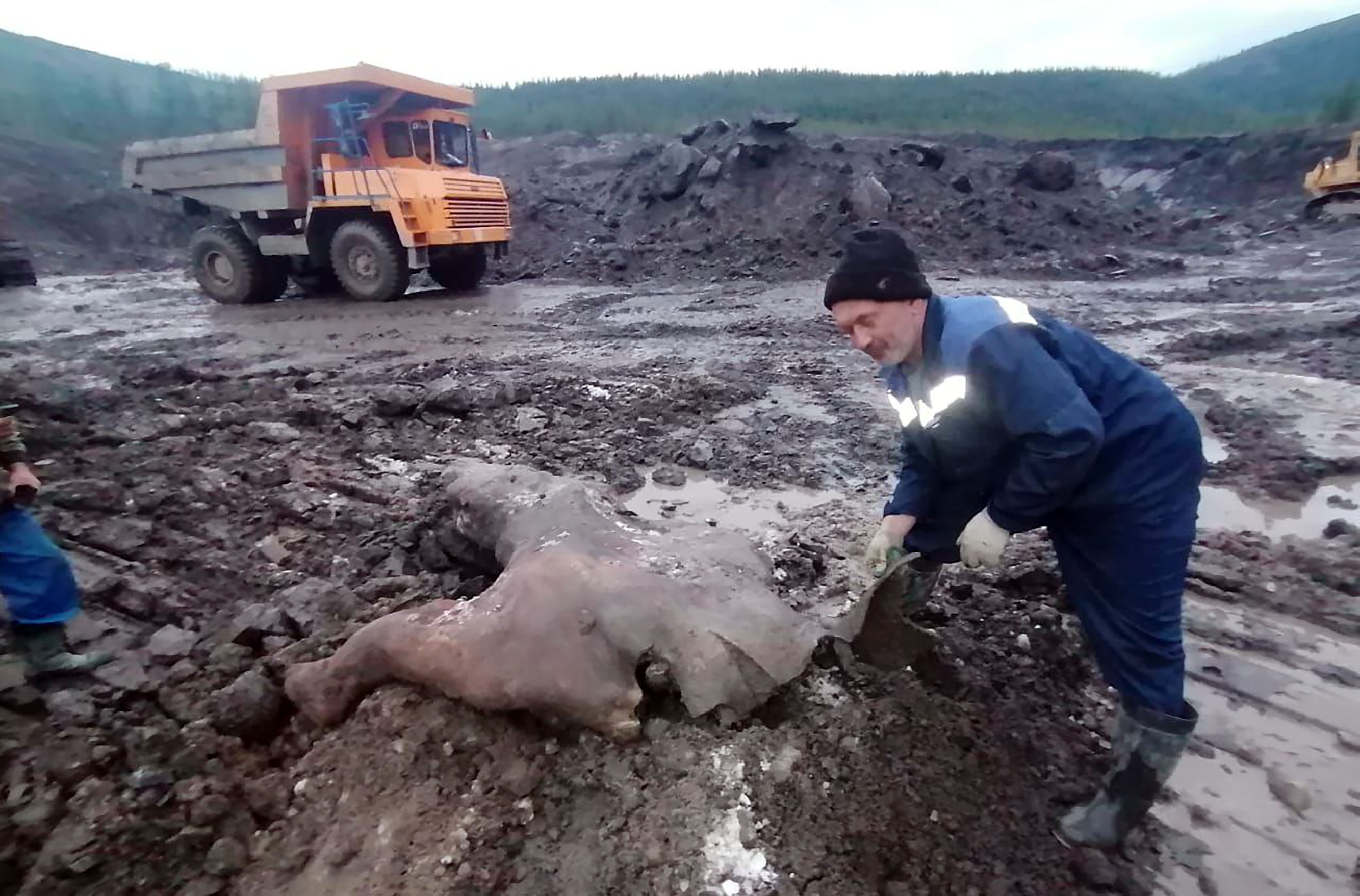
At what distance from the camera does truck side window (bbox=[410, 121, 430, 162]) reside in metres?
9.93

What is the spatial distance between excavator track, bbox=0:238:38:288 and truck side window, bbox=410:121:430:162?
708cm

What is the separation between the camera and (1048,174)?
1625 centimetres

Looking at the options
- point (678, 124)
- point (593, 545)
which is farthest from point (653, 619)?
point (678, 124)

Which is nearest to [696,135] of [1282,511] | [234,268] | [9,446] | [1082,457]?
[234,268]

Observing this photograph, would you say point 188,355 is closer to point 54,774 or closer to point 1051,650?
point 54,774

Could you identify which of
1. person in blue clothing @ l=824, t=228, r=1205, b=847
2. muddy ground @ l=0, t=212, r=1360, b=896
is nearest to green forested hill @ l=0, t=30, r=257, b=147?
muddy ground @ l=0, t=212, r=1360, b=896

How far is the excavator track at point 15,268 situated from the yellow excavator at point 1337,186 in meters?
23.7

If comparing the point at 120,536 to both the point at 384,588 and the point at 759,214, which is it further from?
the point at 759,214

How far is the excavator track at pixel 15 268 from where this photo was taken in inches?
→ 476

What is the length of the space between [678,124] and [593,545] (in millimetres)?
31742

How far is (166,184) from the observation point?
1081cm

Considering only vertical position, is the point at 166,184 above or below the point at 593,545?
above

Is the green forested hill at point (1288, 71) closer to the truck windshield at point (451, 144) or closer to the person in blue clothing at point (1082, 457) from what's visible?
the truck windshield at point (451, 144)

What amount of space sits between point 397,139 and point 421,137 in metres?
0.28
